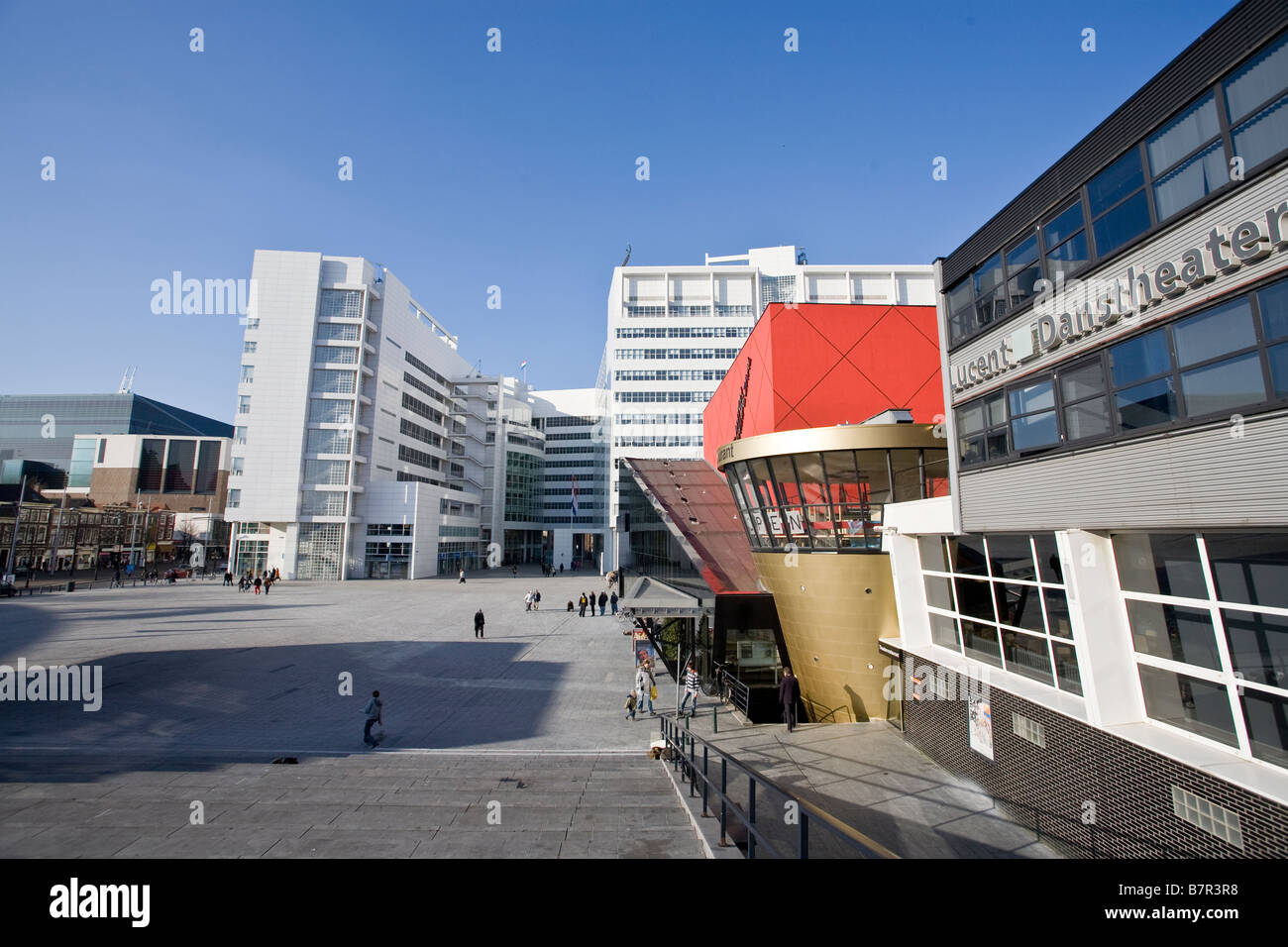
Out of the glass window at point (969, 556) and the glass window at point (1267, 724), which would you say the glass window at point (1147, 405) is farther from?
the glass window at point (969, 556)

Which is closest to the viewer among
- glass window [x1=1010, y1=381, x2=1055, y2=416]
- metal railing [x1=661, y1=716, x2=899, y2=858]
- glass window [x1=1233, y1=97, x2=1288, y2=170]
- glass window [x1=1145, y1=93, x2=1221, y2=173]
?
metal railing [x1=661, y1=716, x2=899, y2=858]

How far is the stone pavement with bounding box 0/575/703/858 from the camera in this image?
21.5ft

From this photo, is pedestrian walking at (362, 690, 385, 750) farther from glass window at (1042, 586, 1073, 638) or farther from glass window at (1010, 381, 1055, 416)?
glass window at (1010, 381, 1055, 416)

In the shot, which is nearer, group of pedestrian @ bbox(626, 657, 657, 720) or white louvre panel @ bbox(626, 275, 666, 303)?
group of pedestrian @ bbox(626, 657, 657, 720)

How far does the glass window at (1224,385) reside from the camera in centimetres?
632

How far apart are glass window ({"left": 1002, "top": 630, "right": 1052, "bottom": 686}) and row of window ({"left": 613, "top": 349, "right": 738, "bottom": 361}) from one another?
55842 mm

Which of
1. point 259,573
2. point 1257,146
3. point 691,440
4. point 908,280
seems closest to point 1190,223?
point 1257,146

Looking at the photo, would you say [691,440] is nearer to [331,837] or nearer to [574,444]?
[574,444]

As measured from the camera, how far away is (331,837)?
6.53 metres

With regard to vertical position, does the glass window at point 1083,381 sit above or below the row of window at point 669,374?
below

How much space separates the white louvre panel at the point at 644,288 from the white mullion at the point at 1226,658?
65.3m

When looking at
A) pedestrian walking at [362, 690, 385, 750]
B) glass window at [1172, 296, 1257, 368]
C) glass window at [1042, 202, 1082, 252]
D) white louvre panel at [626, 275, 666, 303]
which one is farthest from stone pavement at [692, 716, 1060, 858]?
white louvre panel at [626, 275, 666, 303]

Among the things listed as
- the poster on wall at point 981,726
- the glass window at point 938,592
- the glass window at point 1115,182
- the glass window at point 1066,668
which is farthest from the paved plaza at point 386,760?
the glass window at point 1115,182
